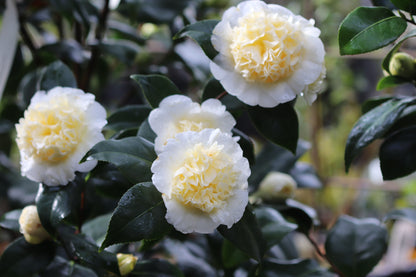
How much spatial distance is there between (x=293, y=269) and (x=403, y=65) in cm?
40

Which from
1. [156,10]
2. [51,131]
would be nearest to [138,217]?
[51,131]

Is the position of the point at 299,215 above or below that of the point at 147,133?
below

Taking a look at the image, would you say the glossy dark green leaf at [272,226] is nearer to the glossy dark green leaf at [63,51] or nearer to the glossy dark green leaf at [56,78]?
the glossy dark green leaf at [56,78]

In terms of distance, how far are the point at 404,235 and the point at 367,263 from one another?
93 cm

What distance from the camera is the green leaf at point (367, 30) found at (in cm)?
50

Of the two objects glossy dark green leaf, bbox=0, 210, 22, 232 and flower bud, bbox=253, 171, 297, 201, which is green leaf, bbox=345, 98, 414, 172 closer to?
flower bud, bbox=253, 171, 297, 201

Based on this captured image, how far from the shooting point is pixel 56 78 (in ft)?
2.15

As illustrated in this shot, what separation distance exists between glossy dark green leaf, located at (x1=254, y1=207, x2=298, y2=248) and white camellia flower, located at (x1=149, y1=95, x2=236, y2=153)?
28cm

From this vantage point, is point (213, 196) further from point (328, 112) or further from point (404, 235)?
point (328, 112)


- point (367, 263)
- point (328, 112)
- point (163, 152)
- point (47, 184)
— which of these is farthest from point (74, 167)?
point (328, 112)

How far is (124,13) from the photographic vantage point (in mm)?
1120

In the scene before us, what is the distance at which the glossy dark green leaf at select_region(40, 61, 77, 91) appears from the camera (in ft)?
2.13

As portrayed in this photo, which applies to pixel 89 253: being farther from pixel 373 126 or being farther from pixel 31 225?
pixel 373 126

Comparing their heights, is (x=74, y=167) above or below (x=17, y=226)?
above
